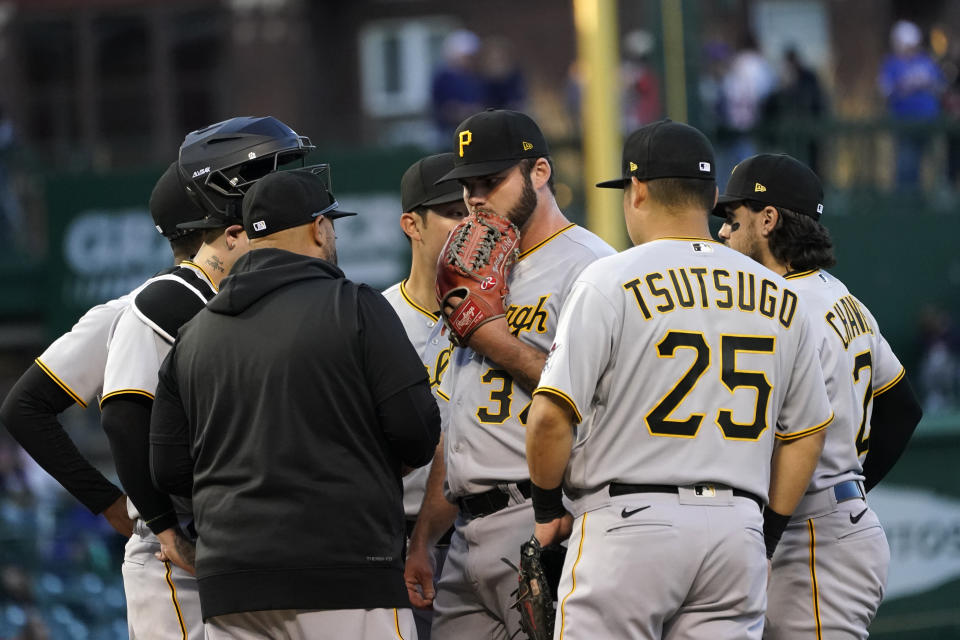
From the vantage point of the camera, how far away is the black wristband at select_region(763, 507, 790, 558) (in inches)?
161

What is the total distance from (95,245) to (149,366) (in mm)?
10482

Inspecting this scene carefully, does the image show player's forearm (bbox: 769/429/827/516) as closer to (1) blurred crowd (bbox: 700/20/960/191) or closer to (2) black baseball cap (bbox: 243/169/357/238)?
(2) black baseball cap (bbox: 243/169/357/238)

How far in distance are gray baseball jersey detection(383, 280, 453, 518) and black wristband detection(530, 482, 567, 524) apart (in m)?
0.70

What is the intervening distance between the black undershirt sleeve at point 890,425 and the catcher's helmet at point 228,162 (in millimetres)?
2284

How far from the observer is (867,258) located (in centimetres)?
1388

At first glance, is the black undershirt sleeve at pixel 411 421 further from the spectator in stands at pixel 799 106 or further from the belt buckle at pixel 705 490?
the spectator in stands at pixel 799 106

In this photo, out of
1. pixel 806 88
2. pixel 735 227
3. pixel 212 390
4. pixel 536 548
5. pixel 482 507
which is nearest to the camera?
pixel 212 390

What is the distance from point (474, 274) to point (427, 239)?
2.96ft

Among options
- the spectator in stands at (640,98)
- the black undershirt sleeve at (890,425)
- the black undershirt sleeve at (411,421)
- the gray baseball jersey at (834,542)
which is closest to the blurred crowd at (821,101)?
the spectator in stands at (640,98)

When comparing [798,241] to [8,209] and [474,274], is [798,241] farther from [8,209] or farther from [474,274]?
[8,209]

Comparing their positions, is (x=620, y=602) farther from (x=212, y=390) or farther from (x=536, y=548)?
(x=212, y=390)

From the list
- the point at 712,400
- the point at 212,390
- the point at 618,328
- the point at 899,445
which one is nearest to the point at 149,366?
the point at 212,390

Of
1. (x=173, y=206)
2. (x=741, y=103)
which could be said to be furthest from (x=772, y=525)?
(x=741, y=103)

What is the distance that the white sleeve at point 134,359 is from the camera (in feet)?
13.4
